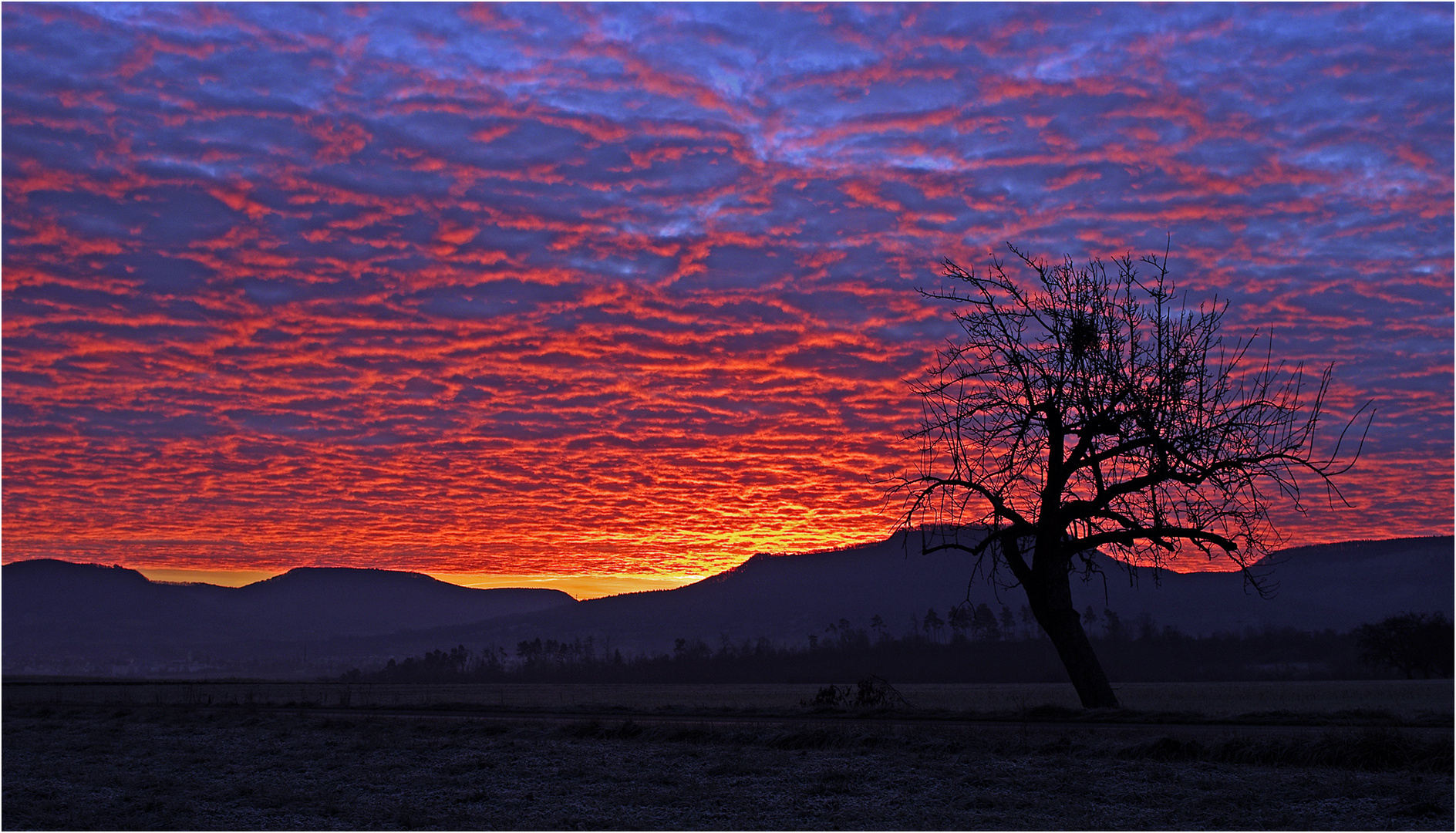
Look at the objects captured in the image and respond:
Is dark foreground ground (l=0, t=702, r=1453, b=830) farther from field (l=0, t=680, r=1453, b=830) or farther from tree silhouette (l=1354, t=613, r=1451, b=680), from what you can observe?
tree silhouette (l=1354, t=613, r=1451, b=680)

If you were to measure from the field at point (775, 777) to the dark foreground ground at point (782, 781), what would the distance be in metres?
0.05

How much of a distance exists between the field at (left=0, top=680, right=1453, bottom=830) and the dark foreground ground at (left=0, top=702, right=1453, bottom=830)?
0.05 meters

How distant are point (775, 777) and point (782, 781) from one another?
1.38 ft

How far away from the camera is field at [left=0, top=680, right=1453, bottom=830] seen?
13688 mm

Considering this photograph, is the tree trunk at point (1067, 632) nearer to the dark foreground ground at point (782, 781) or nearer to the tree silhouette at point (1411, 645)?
the dark foreground ground at point (782, 781)

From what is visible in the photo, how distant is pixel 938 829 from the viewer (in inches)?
511

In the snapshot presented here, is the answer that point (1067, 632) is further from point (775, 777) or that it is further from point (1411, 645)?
point (1411, 645)

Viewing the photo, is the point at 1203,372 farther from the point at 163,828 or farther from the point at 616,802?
the point at 163,828

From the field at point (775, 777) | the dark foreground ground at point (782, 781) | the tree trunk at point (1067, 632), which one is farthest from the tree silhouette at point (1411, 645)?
the dark foreground ground at point (782, 781)

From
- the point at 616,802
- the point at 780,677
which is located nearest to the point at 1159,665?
the point at 780,677

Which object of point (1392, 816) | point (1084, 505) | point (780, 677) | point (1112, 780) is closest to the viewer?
point (1392, 816)

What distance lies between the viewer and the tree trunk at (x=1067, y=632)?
2536 centimetres

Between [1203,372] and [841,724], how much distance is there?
38.0 feet

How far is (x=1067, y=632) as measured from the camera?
25500 millimetres
